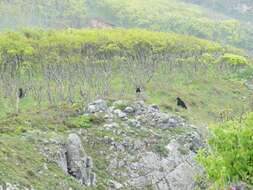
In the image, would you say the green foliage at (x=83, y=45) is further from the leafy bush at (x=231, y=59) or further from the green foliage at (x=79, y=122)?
the green foliage at (x=79, y=122)

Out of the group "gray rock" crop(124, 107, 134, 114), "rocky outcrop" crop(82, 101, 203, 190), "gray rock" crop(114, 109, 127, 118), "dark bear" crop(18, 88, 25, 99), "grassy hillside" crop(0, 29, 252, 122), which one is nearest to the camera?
"rocky outcrop" crop(82, 101, 203, 190)

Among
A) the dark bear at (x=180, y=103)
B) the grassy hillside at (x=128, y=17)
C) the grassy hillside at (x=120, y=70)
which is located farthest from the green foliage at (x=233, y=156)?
the grassy hillside at (x=128, y=17)

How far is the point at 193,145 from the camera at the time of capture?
137 ft

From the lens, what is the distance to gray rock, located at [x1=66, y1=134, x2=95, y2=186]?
33.0 meters

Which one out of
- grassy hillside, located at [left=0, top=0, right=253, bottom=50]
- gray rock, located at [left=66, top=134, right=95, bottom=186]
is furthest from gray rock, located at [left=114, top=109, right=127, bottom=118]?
grassy hillside, located at [left=0, top=0, right=253, bottom=50]

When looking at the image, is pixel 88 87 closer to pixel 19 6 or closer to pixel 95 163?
pixel 95 163

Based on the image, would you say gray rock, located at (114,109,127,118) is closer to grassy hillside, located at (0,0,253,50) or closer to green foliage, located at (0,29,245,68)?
green foliage, located at (0,29,245,68)

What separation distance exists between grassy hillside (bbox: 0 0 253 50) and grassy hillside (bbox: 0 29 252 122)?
53065mm

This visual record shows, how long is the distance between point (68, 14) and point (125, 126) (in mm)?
110103

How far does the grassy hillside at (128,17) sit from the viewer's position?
137000 millimetres

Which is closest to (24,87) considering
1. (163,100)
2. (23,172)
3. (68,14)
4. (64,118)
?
(163,100)

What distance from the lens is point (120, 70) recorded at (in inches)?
2970

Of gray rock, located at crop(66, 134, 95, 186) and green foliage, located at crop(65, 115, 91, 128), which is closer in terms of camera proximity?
gray rock, located at crop(66, 134, 95, 186)

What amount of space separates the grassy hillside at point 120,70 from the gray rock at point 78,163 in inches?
808
